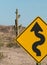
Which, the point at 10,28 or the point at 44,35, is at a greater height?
the point at 10,28

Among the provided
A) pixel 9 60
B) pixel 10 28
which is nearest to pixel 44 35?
pixel 9 60

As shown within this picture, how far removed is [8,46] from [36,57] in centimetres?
2224

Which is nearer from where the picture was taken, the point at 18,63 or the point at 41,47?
the point at 41,47

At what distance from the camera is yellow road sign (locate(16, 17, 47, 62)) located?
7934 mm

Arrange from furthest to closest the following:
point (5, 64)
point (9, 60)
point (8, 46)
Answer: point (8, 46), point (9, 60), point (5, 64)

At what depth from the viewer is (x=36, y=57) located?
7941mm

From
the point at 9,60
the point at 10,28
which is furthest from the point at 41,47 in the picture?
the point at 10,28

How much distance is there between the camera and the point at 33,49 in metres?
7.94

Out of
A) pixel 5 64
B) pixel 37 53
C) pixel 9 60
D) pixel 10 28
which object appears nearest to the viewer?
pixel 37 53

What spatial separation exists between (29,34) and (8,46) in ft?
72.8

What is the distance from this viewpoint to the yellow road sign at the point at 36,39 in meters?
7.93

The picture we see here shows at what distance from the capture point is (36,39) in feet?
26.0

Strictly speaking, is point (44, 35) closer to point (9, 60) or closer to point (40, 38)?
point (40, 38)

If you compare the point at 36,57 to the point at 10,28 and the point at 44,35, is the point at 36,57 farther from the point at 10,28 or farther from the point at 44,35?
the point at 10,28
